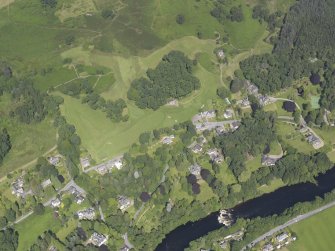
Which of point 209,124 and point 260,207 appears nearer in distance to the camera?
point 260,207

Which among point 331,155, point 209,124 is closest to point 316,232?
point 331,155

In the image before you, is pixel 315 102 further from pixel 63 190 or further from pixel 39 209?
pixel 39 209

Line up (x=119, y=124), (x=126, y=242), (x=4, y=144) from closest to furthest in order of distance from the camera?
1. (x=126, y=242)
2. (x=4, y=144)
3. (x=119, y=124)

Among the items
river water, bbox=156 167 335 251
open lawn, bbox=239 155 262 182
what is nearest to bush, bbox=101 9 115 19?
open lawn, bbox=239 155 262 182

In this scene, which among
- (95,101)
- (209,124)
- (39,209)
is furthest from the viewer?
(95,101)

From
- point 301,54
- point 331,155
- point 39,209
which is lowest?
point 39,209

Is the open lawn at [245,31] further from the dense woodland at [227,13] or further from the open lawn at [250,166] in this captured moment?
the open lawn at [250,166]

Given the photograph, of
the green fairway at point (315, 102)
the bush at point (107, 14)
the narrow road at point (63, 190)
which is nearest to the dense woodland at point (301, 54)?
the green fairway at point (315, 102)
